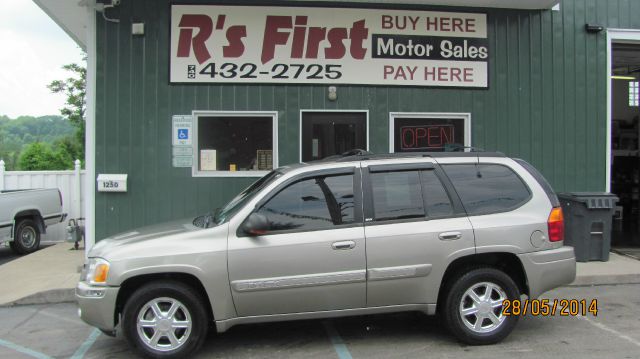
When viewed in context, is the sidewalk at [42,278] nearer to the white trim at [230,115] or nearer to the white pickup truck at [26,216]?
the white pickup truck at [26,216]

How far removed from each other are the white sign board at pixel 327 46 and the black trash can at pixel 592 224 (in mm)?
2540

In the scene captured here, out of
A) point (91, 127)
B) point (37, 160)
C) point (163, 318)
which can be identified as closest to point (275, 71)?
point (91, 127)

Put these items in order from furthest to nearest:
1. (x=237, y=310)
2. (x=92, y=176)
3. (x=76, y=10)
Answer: (x=76, y=10) < (x=92, y=176) < (x=237, y=310)

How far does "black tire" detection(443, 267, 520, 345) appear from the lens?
4996 millimetres

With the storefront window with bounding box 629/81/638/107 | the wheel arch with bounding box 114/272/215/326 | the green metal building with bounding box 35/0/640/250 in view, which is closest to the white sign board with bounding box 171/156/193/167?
the green metal building with bounding box 35/0/640/250

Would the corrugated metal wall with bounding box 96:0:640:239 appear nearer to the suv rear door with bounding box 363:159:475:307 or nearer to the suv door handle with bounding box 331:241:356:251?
the suv rear door with bounding box 363:159:475:307

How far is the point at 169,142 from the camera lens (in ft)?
28.5

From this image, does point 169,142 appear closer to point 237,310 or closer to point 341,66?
point 341,66

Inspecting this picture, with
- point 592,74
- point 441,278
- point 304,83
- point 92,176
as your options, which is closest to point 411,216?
point 441,278

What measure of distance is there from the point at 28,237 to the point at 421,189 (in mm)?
9394

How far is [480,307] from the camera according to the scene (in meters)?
5.04

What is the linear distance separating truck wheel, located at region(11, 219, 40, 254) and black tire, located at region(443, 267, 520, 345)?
31.0ft

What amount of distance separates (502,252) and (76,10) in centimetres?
793
